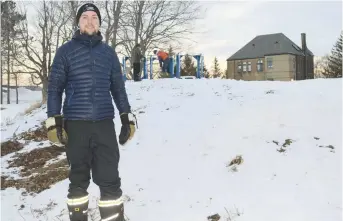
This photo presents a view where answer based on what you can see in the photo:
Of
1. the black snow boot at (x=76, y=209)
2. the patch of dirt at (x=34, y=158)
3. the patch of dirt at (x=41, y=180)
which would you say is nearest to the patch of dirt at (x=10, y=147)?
the patch of dirt at (x=34, y=158)

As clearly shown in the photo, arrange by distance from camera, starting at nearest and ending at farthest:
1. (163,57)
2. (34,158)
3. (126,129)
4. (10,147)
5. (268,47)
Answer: (126,129), (34,158), (10,147), (163,57), (268,47)

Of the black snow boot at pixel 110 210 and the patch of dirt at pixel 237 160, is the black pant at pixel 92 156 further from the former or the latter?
the patch of dirt at pixel 237 160

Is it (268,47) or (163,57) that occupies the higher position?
(268,47)

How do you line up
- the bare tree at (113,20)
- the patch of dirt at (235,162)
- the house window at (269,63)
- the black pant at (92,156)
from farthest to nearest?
the house window at (269,63) < the bare tree at (113,20) < the patch of dirt at (235,162) < the black pant at (92,156)

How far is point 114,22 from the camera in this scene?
29.2m

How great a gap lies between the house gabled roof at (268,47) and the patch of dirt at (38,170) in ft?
173

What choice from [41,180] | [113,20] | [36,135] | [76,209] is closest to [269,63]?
[113,20]

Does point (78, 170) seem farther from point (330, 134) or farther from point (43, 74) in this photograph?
point (43, 74)

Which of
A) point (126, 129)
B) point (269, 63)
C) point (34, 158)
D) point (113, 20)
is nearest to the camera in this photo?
point (126, 129)

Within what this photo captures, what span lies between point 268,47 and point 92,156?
59.8 m

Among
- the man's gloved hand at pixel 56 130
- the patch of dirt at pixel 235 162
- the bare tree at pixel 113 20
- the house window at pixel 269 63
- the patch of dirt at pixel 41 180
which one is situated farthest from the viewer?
the house window at pixel 269 63

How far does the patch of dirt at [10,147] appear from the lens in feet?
29.6

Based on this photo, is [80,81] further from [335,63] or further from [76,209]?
[335,63]

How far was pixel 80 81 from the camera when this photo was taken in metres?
3.55
